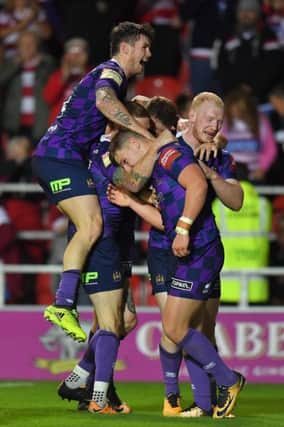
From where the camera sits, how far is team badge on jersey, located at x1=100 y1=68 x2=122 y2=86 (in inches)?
383

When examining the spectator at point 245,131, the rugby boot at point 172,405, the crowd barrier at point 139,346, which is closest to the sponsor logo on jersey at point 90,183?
the rugby boot at point 172,405

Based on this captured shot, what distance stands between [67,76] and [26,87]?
0.63 m

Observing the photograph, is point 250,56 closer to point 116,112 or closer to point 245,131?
point 245,131

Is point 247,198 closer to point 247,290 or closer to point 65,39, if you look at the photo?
point 247,290

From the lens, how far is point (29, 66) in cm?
1661

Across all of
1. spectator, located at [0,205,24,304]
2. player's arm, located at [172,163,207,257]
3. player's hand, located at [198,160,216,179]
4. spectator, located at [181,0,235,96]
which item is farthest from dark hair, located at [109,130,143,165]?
spectator, located at [181,0,235,96]

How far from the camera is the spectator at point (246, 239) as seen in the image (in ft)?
45.3

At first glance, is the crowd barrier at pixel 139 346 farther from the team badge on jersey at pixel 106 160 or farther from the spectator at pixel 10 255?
the team badge on jersey at pixel 106 160

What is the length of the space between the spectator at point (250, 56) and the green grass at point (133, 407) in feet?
14.3

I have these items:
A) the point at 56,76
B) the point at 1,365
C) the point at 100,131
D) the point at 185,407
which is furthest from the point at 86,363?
the point at 56,76

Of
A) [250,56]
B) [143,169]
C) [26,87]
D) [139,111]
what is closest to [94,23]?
[26,87]

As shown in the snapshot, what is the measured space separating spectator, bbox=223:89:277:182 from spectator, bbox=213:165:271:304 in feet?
2.74

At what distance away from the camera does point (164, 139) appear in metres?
9.45

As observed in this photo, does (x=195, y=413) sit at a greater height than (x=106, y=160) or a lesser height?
lesser
